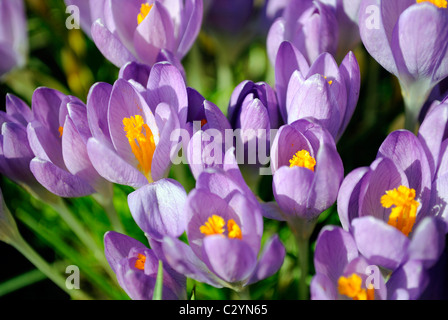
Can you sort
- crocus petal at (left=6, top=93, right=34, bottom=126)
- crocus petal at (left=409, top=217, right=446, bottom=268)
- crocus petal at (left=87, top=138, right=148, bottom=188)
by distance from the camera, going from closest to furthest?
crocus petal at (left=409, top=217, right=446, bottom=268) → crocus petal at (left=87, top=138, right=148, bottom=188) → crocus petal at (left=6, top=93, right=34, bottom=126)

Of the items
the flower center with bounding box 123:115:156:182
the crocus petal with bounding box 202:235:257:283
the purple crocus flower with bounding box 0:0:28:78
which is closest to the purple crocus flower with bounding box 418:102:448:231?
the crocus petal with bounding box 202:235:257:283

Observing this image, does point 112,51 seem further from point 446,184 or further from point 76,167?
point 446,184

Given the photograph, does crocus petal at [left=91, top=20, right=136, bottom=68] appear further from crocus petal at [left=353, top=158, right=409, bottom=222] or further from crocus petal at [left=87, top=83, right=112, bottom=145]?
crocus petal at [left=353, top=158, right=409, bottom=222]

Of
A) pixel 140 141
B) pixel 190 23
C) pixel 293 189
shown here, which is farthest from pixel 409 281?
pixel 190 23

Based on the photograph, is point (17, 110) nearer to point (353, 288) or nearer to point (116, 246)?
point (116, 246)

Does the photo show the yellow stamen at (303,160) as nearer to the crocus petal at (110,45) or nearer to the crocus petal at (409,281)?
the crocus petal at (409,281)

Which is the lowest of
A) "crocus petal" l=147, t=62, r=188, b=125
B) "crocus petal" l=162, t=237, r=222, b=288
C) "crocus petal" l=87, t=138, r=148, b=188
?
"crocus petal" l=162, t=237, r=222, b=288

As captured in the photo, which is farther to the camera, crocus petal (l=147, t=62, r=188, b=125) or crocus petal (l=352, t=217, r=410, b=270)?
crocus petal (l=147, t=62, r=188, b=125)
